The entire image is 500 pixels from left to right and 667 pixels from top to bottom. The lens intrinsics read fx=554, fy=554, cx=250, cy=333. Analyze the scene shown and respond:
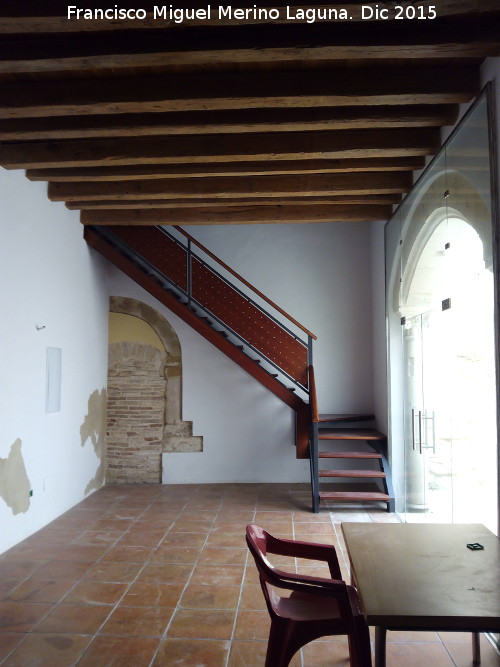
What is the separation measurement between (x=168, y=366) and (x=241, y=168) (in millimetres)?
3702

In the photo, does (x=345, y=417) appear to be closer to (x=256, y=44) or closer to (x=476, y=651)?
(x=476, y=651)

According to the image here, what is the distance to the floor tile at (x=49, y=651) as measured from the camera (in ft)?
10.5

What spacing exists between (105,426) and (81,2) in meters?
6.04

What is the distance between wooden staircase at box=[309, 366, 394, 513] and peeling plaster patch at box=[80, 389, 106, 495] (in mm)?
2972

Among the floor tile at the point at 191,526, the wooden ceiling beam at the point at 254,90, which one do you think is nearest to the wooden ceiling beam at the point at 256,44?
the wooden ceiling beam at the point at 254,90

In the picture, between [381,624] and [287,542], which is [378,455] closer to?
[287,542]

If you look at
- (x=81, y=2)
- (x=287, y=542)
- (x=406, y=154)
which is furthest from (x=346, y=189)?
(x=287, y=542)

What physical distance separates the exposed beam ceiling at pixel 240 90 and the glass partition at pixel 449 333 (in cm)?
44

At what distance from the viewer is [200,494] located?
7480 millimetres

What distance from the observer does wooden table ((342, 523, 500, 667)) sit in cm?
203

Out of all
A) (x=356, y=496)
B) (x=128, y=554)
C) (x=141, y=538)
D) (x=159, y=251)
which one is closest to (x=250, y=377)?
(x=159, y=251)

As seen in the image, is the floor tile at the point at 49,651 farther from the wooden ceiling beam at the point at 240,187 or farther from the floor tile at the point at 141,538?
the wooden ceiling beam at the point at 240,187

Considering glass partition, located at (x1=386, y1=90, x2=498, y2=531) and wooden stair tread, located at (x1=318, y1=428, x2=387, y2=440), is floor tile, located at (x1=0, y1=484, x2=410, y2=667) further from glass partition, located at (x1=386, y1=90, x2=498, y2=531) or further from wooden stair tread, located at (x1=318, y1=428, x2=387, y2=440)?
glass partition, located at (x1=386, y1=90, x2=498, y2=531)

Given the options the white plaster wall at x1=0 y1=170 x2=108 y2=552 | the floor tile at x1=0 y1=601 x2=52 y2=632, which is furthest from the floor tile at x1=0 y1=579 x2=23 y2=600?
the white plaster wall at x1=0 y1=170 x2=108 y2=552
